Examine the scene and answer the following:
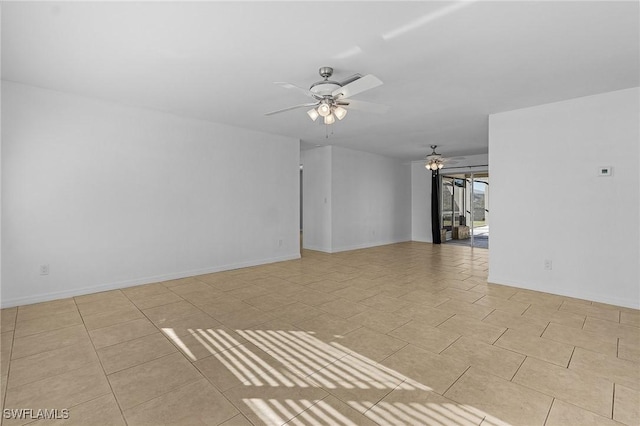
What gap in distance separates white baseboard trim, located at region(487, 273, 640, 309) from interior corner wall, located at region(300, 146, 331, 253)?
3.73 meters

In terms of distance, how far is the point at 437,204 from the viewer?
9.08 metres

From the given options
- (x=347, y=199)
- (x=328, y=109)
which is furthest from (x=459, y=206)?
(x=328, y=109)

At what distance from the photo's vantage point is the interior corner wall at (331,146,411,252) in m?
7.31

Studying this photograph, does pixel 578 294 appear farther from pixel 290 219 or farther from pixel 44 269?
pixel 44 269

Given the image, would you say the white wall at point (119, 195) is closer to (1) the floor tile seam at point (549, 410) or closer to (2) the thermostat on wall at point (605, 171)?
(1) the floor tile seam at point (549, 410)

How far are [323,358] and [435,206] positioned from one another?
777 centimetres

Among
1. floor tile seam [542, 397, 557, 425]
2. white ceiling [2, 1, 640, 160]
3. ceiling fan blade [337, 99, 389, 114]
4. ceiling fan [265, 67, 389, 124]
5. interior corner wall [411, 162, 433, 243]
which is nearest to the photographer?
floor tile seam [542, 397, 557, 425]

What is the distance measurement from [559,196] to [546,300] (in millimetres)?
1409

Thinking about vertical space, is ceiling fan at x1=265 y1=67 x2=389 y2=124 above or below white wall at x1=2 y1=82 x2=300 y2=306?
above

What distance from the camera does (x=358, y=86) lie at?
262 centimetres

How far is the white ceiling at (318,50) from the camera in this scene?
81.3 inches

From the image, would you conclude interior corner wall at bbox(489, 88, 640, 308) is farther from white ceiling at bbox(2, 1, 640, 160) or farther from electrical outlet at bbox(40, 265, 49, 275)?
electrical outlet at bbox(40, 265, 49, 275)

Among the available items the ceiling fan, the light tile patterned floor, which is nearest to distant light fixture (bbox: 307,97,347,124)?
the ceiling fan

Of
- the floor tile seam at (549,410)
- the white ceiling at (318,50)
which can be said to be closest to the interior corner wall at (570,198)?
the white ceiling at (318,50)
